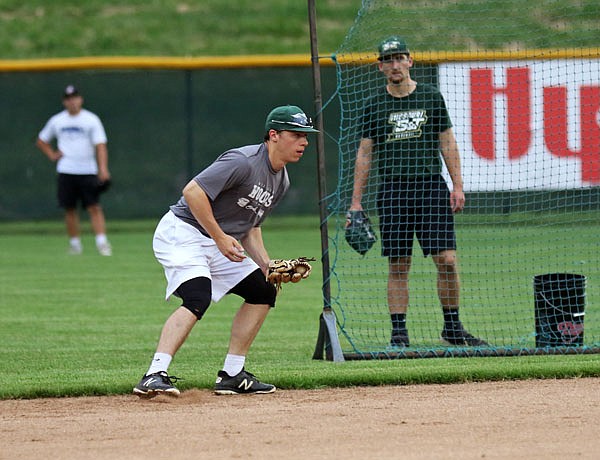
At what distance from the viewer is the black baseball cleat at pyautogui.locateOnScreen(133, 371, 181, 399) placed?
6344 mm

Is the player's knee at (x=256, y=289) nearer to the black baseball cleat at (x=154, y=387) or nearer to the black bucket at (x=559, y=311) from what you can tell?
the black baseball cleat at (x=154, y=387)

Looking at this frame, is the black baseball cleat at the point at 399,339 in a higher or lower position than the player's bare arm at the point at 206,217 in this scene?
lower

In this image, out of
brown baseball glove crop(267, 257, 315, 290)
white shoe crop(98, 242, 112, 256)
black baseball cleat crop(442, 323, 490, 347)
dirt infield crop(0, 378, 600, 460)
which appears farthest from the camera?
white shoe crop(98, 242, 112, 256)

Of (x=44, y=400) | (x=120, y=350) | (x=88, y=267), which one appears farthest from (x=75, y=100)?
(x=44, y=400)

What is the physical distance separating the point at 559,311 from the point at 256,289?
2.60m

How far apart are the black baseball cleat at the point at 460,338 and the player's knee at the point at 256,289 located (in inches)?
81.3

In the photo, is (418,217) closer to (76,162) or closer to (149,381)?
(149,381)

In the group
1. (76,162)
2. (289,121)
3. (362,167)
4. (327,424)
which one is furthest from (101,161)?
(327,424)

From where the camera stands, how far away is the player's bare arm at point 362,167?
834 centimetres

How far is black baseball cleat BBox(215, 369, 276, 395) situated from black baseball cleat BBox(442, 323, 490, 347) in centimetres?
206

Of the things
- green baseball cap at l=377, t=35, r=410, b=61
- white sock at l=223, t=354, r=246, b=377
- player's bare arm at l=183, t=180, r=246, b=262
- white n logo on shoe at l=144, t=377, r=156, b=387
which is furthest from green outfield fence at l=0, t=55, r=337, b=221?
white n logo on shoe at l=144, t=377, r=156, b=387

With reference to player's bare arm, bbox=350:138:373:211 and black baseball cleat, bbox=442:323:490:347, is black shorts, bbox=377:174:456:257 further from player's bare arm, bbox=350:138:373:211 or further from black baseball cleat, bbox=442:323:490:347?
black baseball cleat, bbox=442:323:490:347

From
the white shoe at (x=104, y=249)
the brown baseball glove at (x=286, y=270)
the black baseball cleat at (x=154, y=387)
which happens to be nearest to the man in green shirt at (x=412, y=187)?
the brown baseball glove at (x=286, y=270)

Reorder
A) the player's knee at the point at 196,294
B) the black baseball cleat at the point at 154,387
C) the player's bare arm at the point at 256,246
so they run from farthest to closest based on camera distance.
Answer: the player's bare arm at the point at 256,246, the player's knee at the point at 196,294, the black baseball cleat at the point at 154,387
